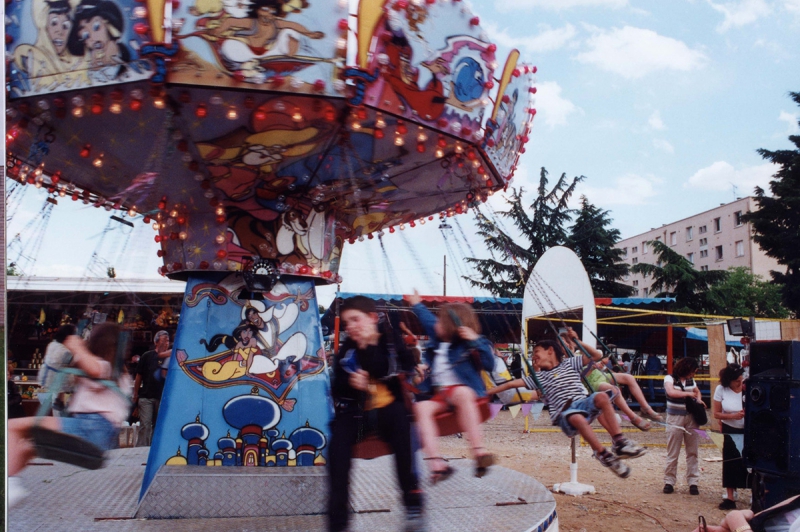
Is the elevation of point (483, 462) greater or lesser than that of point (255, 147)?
lesser

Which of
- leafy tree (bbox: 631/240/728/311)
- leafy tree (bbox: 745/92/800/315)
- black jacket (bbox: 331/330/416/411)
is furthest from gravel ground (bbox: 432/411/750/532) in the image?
leafy tree (bbox: 631/240/728/311)

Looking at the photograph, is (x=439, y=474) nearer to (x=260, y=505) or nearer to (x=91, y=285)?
(x=260, y=505)

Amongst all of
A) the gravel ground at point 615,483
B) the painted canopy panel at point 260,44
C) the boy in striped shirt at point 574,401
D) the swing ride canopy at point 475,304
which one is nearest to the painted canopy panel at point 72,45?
the painted canopy panel at point 260,44

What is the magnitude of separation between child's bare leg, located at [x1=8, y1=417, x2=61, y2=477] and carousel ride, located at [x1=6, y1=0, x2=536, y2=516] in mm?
2160

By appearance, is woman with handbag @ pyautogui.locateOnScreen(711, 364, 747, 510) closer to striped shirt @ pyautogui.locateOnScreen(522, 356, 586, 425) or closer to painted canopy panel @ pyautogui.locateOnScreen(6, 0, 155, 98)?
striped shirt @ pyautogui.locateOnScreen(522, 356, 586, 425)

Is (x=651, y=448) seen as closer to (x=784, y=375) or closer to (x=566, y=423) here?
(x=784, y=375)

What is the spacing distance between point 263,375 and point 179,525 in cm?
161

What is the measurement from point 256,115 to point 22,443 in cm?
270

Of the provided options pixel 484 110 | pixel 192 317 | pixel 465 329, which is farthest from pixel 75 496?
pixel 484 110

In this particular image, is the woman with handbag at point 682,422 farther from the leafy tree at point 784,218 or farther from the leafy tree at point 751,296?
the leafy tree at point 751,296

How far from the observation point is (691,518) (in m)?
7.21

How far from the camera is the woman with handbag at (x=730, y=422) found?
24.4ft

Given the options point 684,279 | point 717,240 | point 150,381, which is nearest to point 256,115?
point 150,381

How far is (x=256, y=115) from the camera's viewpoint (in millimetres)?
4848
